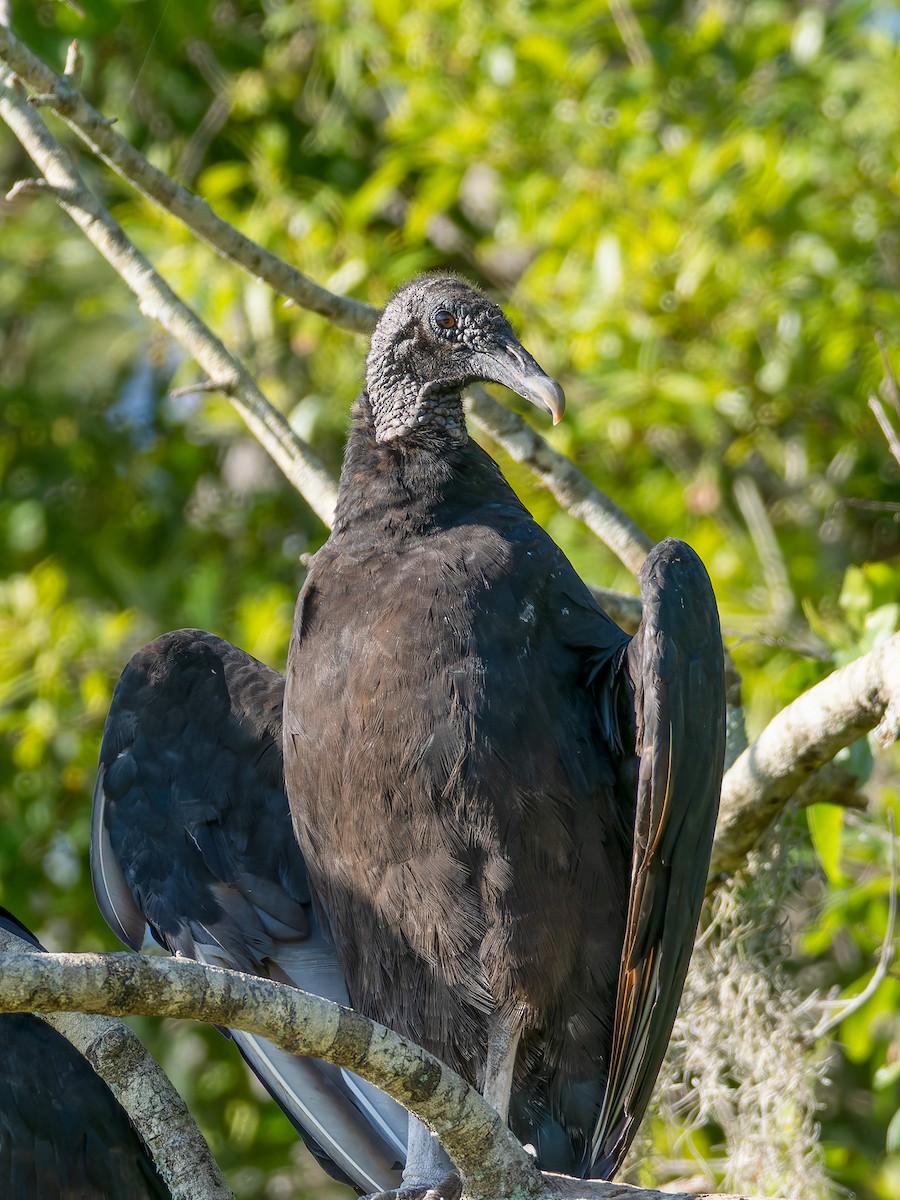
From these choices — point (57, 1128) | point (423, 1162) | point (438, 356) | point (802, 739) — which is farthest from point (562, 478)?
point (57, 1128)

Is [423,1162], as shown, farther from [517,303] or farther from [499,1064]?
[517,303]

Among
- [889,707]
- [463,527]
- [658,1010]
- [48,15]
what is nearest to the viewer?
[889,707]

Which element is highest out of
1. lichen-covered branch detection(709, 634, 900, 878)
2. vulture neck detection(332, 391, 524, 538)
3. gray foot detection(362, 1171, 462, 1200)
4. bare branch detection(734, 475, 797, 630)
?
vulture neck detection(332, 391, 524, 538)

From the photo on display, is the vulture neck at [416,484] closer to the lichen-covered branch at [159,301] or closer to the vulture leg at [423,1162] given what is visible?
the lichen-covered branch at [159,301]

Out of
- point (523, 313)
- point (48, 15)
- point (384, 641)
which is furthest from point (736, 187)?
point (384, 641)

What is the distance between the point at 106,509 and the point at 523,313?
1.79 metres

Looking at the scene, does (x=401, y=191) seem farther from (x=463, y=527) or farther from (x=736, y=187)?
(x=463, y=527)

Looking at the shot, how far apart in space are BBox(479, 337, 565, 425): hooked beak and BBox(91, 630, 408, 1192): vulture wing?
84 centimetres

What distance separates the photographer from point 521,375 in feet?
9.41

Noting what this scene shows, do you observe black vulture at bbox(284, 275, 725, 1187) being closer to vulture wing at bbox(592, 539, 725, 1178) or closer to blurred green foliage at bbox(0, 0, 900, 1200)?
vulture wing at bbox(592, 539, 725, 1178)

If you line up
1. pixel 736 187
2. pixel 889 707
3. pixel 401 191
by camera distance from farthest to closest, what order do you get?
pixel 401 191, pixel 736 187, pixel 889 707

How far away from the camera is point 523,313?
16.1 ft

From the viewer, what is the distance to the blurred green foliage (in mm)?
4535

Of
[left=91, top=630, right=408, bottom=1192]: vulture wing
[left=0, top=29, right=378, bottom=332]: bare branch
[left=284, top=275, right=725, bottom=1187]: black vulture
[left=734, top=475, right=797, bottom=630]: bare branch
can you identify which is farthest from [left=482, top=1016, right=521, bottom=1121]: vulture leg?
[left=734, top=475, right=797, bottom=630]: bare branch
